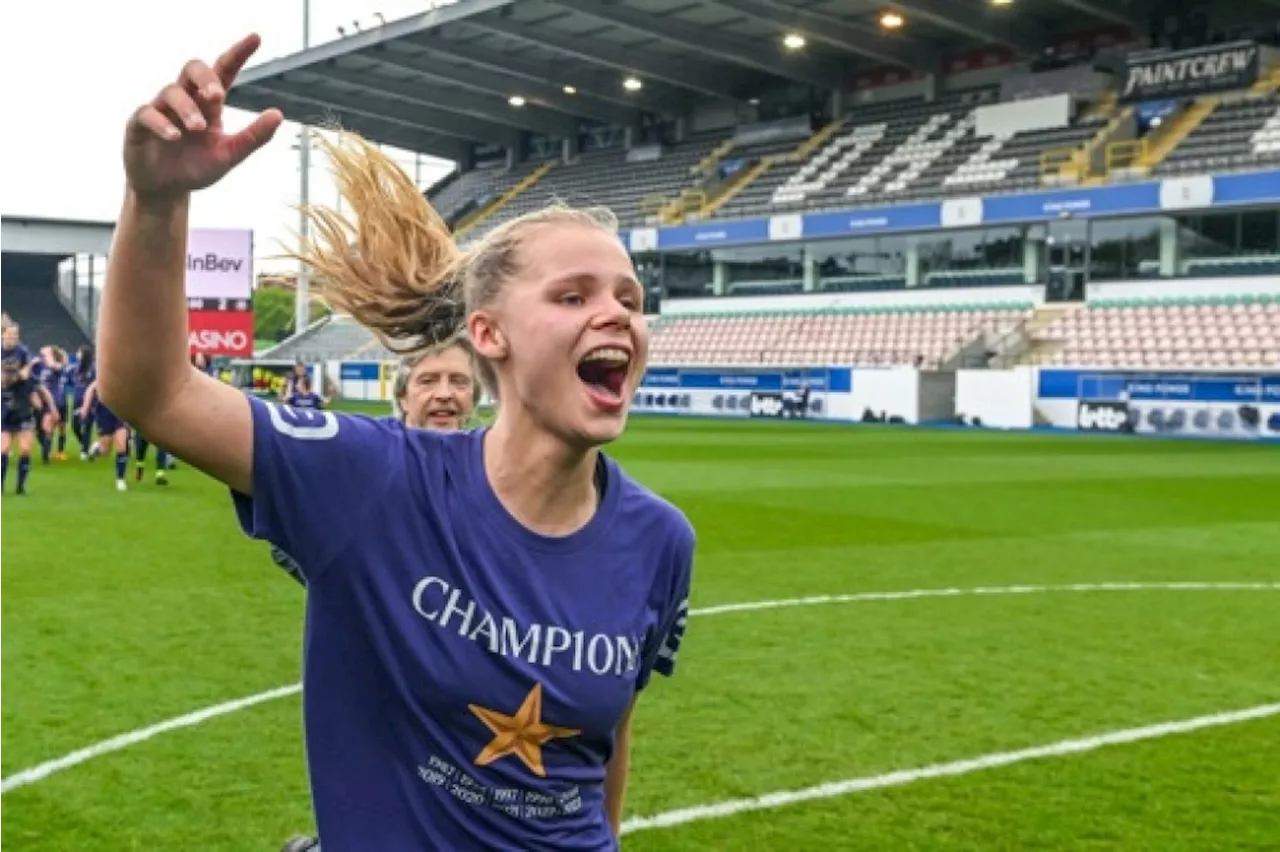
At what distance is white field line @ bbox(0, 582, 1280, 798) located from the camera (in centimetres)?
569

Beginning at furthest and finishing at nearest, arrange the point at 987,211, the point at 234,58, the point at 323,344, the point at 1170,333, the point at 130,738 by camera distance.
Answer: the point at 323,344, the point at 987,211, the point at 1170,333, the point at 130,738, the point at 234,58

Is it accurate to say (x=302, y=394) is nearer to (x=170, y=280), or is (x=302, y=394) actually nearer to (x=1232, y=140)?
(x=170, y=280)

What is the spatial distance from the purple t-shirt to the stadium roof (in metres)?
37.1

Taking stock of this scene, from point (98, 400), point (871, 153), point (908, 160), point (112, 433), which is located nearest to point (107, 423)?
point (112, 433)

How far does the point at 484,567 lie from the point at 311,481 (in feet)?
1.04

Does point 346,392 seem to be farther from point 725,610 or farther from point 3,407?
point 725,610

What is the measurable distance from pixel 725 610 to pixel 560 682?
7.29 meters

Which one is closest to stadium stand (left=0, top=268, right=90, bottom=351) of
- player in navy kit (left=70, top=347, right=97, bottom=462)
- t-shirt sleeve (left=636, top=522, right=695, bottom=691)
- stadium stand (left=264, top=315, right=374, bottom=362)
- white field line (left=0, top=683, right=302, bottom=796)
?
stadium stand (left=264, top=315, right=374, bottom=362)

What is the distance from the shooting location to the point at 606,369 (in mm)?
2469

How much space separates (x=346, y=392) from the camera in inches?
2237

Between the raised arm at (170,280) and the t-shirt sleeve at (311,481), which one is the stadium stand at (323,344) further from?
the raised arm at (170,280)

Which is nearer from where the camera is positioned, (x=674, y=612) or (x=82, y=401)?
(x=674, y=612)

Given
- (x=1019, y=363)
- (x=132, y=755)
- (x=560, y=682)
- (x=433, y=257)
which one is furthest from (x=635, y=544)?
(x=1019, y=363)

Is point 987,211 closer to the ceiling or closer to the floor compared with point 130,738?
closer to the ceiling
